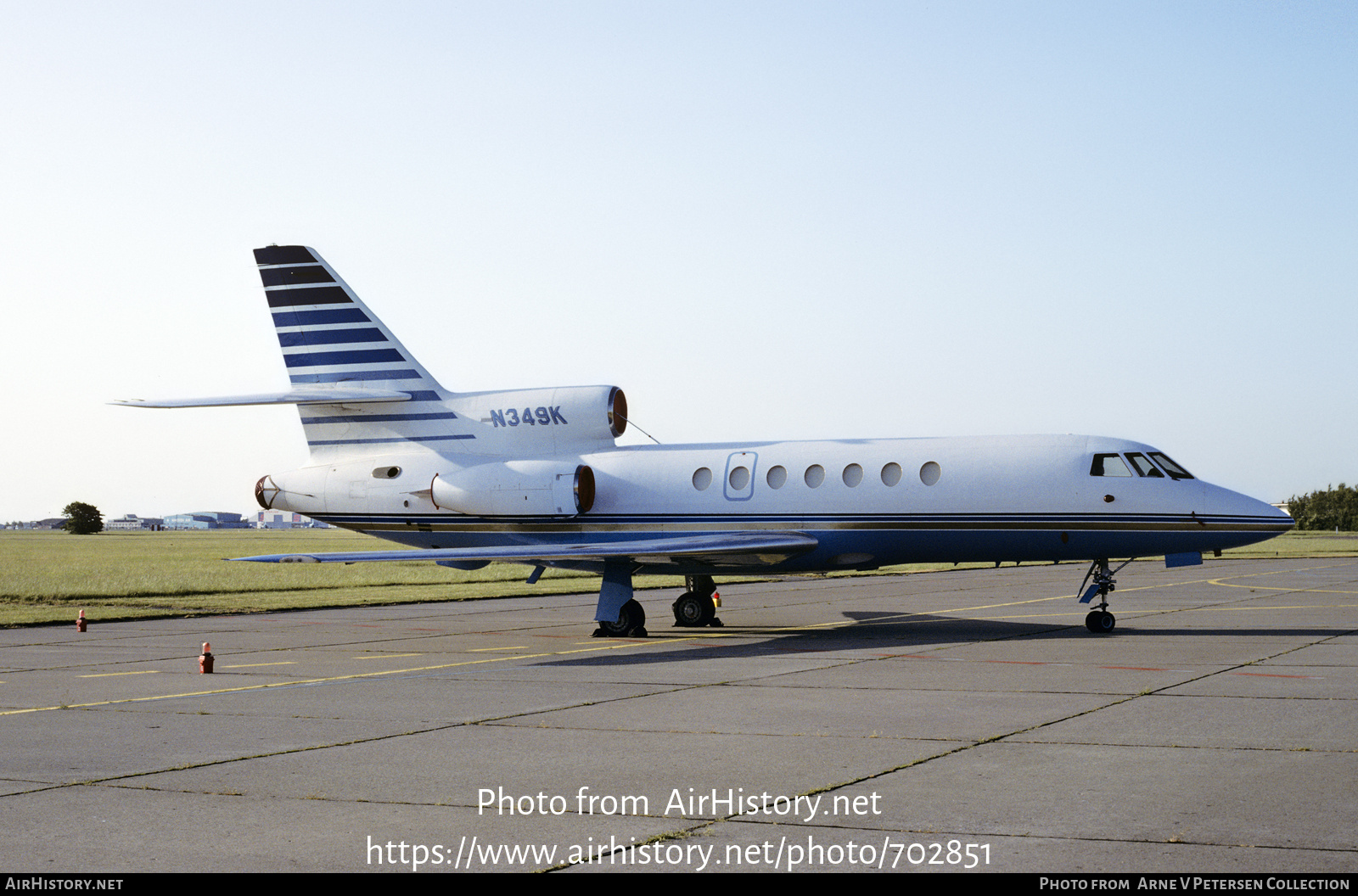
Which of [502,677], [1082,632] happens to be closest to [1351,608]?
[1082,632]

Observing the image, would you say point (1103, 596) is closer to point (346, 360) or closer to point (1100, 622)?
point (1100, 622)

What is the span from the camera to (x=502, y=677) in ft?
48.4

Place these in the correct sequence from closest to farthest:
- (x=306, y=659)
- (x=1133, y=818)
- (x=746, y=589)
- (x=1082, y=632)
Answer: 1. (x=1133, y=818)
2. (x=306, y=659)
3. (x=1082, y=632)
4. (x=746, y=589)

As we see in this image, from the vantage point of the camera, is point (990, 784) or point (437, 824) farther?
point (990, 784)

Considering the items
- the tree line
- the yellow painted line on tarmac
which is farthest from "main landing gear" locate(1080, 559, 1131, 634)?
the tree line

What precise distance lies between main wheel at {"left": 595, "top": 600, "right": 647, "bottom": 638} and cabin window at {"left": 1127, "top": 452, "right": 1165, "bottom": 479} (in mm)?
8490

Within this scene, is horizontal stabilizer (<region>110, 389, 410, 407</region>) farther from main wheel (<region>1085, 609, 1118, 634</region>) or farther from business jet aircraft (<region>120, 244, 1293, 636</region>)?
main wheel (<region>1085, 609, 1118, 634</region>)

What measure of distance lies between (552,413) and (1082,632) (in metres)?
10.4

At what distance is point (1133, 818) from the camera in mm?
7176

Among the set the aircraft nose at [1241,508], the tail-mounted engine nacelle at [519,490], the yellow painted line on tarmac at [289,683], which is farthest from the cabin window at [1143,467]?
the tail-mounted engine nacelle at [519,490]

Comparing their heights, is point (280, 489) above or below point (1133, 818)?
above

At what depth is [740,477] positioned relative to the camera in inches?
869
